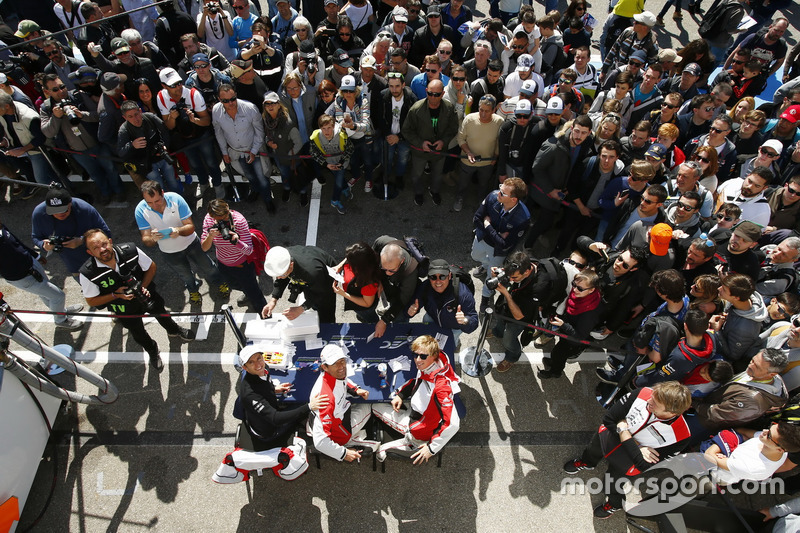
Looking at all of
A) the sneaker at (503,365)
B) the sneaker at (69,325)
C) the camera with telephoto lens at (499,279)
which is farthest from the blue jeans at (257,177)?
the sneaker at (503,365)

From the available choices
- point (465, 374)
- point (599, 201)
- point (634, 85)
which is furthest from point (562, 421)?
point (634, 85)

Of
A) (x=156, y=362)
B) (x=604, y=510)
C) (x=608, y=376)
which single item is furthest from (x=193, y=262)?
(x=604, y=510)

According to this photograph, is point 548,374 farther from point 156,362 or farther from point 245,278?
point 156,362

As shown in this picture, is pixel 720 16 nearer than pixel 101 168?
No

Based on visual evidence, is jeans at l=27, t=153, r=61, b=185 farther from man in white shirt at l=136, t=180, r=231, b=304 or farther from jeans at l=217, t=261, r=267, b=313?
jeans at l=217, t=261, r=267, b=313

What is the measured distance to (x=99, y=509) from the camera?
4.55 m

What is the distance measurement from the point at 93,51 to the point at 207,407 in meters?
5.45

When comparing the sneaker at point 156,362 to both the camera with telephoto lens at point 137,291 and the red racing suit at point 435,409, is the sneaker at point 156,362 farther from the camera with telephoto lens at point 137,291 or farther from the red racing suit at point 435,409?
the red racing suit at point 435,409

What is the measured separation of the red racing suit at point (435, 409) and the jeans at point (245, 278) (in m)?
2.39

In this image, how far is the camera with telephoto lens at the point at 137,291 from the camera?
4.84 metres

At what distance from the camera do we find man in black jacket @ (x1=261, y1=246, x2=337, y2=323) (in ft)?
15.5

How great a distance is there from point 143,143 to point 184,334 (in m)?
2.63

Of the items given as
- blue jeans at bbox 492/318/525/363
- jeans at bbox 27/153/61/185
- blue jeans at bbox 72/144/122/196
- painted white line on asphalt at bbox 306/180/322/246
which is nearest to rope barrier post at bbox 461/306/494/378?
blue jeans at bbox 492/318/525/363

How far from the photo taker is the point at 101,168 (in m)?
7.18
